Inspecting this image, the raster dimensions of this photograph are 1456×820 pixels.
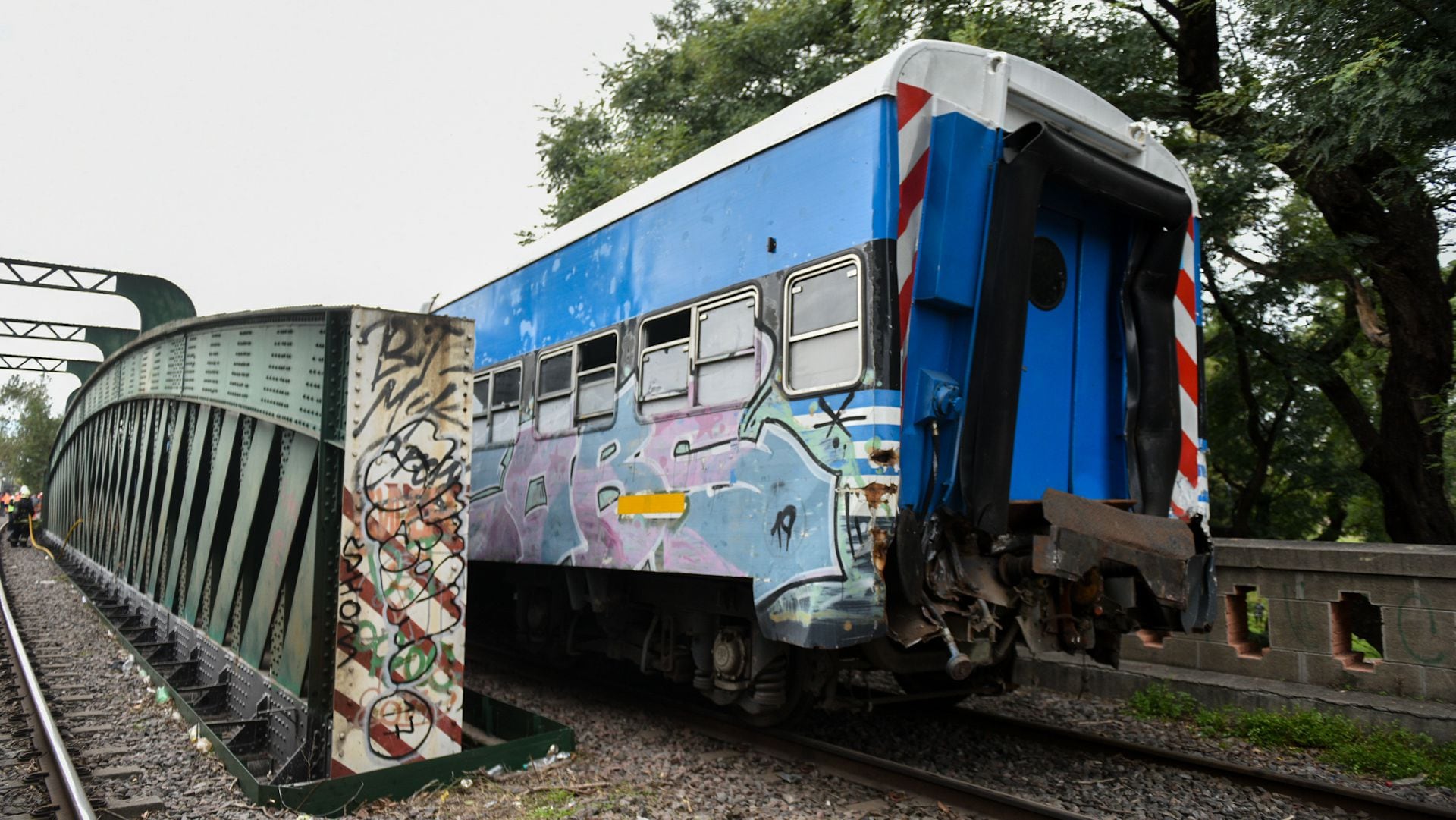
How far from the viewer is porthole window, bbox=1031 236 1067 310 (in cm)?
588

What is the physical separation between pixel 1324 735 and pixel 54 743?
796 cm

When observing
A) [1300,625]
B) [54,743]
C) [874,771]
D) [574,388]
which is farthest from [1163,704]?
[54,743]

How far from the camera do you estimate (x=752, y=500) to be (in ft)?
18.3

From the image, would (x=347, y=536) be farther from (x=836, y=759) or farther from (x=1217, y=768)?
(x=1217, y=768)

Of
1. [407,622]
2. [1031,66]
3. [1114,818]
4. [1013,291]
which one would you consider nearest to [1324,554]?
[1114,818]

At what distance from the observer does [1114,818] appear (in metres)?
4.93

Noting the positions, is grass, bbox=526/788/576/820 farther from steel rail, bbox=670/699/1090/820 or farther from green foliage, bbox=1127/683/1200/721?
green foliage, bbox=1127/683/1200/721

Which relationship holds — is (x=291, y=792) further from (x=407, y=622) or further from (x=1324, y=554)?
(x=1324, y=554)

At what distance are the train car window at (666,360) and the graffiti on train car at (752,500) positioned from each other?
4.8 inches

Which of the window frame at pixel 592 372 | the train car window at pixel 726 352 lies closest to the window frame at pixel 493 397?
the window frame at pixel 592 372

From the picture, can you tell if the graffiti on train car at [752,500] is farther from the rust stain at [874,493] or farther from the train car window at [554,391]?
the train car window at [554,391]

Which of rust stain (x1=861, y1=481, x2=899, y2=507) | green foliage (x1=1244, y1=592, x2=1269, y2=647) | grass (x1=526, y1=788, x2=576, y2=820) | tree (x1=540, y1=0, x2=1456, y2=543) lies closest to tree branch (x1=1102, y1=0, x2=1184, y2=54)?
tree (x1=540, y1=0, x2=1456, y2=543)

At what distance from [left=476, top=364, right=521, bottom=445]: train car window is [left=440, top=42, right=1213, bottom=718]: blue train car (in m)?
1.31

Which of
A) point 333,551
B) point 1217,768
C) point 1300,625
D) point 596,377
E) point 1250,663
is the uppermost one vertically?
point 596,377
